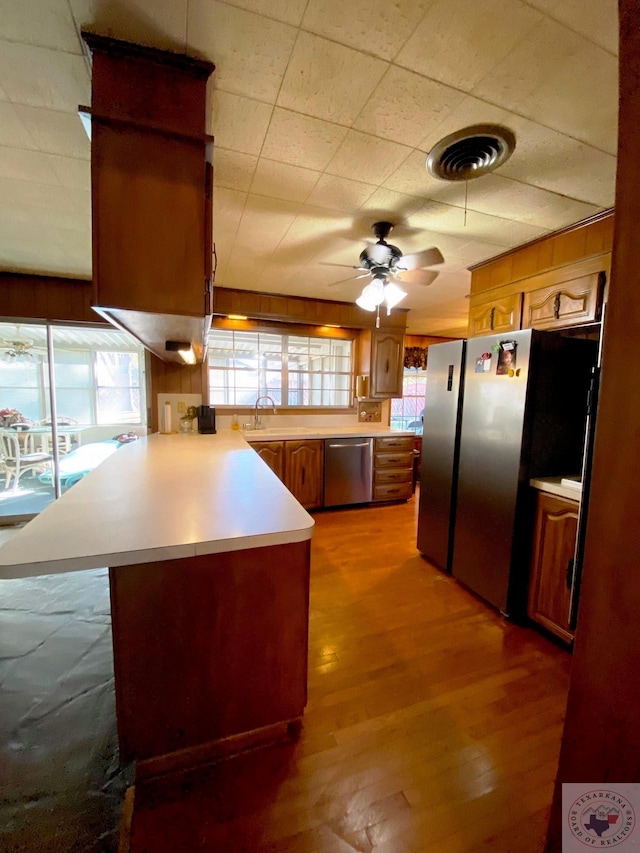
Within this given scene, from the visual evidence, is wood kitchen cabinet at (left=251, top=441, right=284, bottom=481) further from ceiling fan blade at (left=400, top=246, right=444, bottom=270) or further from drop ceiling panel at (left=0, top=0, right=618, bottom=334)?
ceiling fan blade at (left=400, top=246, right=444, bottom=270)

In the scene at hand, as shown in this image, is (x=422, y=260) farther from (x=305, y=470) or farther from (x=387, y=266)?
(x=305, y=470)

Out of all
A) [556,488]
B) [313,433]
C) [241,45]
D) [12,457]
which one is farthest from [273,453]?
[12,457]

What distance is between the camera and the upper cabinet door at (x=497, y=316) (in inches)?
97.9

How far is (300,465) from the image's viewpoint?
3719 mm

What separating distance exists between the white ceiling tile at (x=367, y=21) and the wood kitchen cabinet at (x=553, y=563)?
2.04 m

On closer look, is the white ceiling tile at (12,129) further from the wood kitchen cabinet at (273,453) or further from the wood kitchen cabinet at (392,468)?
the wood kitchen cabinet at (392,468)

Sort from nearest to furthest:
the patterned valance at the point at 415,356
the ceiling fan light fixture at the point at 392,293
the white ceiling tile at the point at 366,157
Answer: the white ceiling tile at the point at 366,157
the ceiling fan light fixture at the point at 392,293
the patterned valance at the point at 415,356

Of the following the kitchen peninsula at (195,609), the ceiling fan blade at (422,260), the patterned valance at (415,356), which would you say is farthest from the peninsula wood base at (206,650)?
the patterned valance at (415,356)

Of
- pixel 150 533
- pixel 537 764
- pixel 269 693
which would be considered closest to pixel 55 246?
pixel 150 533

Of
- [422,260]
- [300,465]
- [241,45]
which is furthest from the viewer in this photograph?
[300,465]

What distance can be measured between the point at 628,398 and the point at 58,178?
2.59 m

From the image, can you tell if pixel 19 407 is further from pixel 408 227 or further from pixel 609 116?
pixel 609 116

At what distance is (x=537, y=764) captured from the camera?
1.22 metres

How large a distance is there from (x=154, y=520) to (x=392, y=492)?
3.40m
